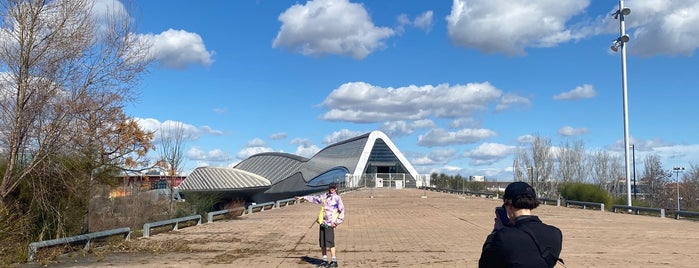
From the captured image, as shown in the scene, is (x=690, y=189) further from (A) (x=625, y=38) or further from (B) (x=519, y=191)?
(B) (x=519, y=191)

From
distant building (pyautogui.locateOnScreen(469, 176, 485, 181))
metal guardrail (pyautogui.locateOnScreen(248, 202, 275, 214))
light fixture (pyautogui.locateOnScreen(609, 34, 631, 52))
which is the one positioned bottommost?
metal guardrail (pyautogui.locateOnScreen(248, 202, 275, 214))

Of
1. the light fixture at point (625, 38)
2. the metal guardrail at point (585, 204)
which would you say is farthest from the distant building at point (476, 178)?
the light fixture at point (625, 38)

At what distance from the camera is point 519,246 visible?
139 inches

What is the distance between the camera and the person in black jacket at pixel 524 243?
3.53 meters

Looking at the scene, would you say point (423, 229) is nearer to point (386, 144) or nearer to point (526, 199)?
point (526, 199)

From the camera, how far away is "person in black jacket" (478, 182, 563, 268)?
139 inches

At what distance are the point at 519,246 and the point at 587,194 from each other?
3974 centimetres

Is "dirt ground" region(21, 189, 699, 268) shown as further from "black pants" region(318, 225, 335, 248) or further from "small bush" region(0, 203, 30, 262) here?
"small bush" region(0, 203, 30, 262)

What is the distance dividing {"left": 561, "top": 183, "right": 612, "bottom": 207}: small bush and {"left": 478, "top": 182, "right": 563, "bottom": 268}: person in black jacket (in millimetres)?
36487

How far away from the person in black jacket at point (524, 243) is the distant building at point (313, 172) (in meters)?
76.2

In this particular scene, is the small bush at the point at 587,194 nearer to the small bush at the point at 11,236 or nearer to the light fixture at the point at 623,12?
the light fixture at the point at 623,12

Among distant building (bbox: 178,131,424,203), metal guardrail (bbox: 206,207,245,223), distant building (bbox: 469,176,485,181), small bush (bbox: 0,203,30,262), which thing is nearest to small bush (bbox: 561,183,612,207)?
metal guardrail (bbox: 206,207,245,223)

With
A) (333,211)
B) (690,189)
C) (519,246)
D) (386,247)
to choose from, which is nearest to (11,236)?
(333,211)

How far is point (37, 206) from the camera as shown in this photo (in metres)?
12.1
